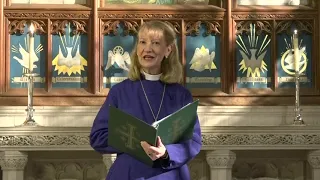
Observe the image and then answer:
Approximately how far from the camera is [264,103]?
20.0 feet

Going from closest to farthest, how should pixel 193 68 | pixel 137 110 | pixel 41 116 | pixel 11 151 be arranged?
pixel 137 110
pixel 11 151
pixel 41 116
pixel 193 68

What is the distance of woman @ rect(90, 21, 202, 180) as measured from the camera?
2.99 meters

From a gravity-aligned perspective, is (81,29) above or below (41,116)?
above

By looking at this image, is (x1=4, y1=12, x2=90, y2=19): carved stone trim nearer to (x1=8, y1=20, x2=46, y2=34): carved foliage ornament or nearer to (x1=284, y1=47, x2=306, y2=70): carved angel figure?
(x1=8, y1=20, x2=46, y2=34): carved foliage ornament

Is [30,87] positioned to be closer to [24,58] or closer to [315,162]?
[24,58]

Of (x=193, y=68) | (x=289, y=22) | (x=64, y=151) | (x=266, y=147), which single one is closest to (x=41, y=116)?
(x=64, y=151)

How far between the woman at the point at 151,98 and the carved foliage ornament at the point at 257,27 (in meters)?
3.16

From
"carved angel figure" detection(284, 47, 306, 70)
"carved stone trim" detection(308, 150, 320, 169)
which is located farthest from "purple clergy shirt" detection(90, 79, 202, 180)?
"carved angel figure" detection(284, 47, 306, 70)

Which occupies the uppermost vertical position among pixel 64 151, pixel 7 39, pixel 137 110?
pixel 7 39

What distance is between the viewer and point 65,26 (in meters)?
6.16

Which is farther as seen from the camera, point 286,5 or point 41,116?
point 286,5

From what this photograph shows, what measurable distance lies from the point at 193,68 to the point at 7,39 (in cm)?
151

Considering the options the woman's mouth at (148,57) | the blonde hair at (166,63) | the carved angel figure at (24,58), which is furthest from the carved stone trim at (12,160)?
the woman's mouth at (148,57)

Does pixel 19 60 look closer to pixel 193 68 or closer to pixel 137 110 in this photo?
pixel 193 68
